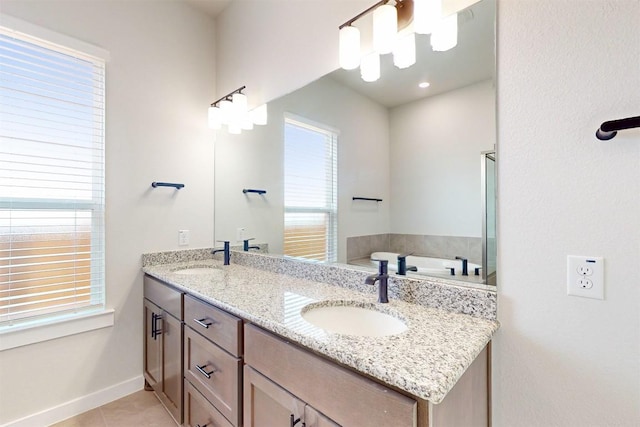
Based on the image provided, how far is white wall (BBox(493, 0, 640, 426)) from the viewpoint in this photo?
79 centimetres

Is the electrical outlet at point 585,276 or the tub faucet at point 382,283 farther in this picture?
the tub faucet at point 382,283

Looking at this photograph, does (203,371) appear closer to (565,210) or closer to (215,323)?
(215,323)

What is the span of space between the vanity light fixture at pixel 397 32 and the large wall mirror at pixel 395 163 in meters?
0.03

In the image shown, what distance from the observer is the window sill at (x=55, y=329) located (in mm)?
1567

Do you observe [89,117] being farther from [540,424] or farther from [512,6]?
[540,424]

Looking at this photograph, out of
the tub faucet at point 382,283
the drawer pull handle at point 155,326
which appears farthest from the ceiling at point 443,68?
the drawer pull handle at point 155,326

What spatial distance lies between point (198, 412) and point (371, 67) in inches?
Answer: 72.5

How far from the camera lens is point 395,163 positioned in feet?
4.53

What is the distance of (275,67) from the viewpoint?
193cm

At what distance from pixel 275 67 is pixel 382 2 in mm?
858

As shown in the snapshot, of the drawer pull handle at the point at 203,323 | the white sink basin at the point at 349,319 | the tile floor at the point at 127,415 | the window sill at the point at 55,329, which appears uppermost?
the white sink basin at the point at 349,319

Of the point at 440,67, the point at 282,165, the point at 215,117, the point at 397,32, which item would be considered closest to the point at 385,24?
the point at 397,32

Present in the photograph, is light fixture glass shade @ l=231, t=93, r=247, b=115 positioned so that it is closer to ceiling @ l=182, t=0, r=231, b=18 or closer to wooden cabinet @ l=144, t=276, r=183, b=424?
ceiling @ l=182, t=0, r=231, b=18

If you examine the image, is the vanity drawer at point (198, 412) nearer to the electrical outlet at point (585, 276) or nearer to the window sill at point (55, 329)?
the window sill at point (55, 329)
